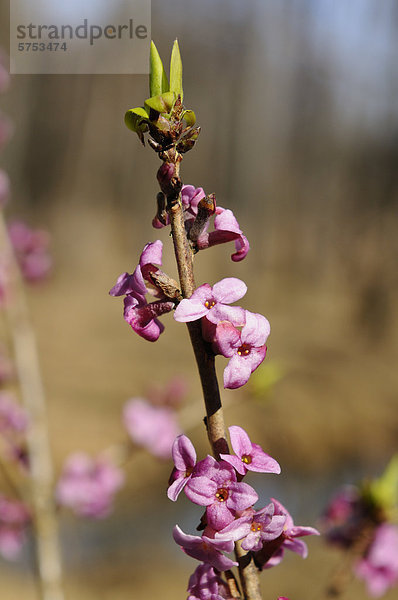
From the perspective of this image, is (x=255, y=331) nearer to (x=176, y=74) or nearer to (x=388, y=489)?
(x=176, y=74)

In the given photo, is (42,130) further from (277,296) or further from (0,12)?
(277,296)

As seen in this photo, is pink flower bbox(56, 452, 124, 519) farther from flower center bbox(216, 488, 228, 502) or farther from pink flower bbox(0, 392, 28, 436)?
flower center bbox(216, 488, 228, 502)

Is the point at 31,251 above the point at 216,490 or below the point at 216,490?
below

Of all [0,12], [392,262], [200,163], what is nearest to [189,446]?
[392,262]

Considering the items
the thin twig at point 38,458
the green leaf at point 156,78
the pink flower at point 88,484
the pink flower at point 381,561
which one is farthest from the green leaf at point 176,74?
the pink flower at point 88,484

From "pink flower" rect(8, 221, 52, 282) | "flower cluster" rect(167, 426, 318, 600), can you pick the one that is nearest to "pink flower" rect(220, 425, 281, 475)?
"flower cluster" rect(167, 426, 318, 600)

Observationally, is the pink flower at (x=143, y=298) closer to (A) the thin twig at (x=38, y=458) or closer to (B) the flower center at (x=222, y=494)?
(B) the flower center at (x=222, y=494)

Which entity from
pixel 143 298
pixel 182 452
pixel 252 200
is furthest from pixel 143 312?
pixel 252 200
